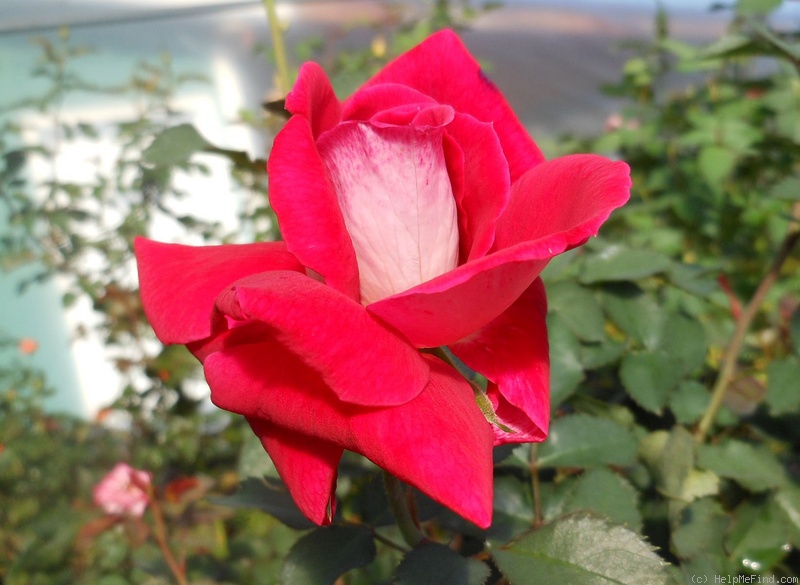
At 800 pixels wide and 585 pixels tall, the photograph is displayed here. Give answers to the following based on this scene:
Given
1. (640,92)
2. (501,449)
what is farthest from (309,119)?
(640,92)

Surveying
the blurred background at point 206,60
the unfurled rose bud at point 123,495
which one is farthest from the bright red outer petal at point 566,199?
the blurred background at point 206,60

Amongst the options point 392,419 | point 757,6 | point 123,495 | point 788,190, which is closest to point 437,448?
point 392,419

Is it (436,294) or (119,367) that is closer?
(436,294)

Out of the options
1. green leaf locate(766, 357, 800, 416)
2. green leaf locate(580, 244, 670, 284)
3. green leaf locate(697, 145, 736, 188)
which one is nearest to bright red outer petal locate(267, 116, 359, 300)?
green leaf locate(580, 244, 670, 284)

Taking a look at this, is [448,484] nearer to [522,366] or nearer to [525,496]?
[522,366]

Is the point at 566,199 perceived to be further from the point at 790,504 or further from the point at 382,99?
the point at 790,504

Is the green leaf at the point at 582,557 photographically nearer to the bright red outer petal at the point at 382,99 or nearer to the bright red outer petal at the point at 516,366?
the bright red outer petal at the point at 516,366

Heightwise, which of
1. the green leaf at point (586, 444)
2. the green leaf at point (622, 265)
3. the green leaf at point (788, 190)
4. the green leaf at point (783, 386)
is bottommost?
the green leaf at point (783, 386)
